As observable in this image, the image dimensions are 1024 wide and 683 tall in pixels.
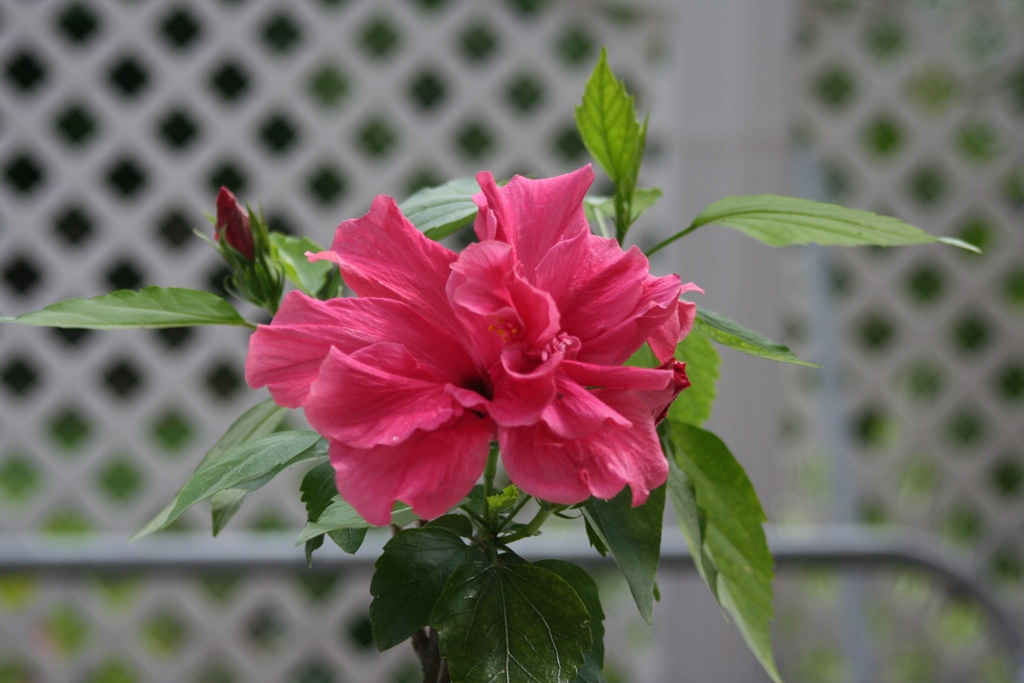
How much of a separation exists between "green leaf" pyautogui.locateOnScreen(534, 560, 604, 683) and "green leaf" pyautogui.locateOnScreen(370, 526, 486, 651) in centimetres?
2

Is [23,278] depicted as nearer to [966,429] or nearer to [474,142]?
[474,142]

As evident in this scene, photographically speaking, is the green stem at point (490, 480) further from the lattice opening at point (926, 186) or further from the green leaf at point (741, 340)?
the lattice opening at point (926, 186)

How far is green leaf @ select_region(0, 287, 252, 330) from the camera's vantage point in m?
0.28

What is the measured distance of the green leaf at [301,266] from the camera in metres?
0.35

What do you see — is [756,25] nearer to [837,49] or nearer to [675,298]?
[837,49]

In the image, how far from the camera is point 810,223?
11.9 inches

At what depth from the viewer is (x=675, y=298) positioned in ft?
0.75

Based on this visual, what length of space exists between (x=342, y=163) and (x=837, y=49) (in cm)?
88

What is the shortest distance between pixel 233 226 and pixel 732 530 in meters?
0.18

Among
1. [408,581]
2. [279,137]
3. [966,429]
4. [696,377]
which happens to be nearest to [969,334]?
[966,429]

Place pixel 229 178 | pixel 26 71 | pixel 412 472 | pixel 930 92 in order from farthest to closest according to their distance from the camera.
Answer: pixel 930 92 → pixel 26 71 → pixel 229 178 → pixel 412 472

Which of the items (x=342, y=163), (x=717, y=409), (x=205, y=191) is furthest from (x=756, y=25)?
(x=205, y=191)

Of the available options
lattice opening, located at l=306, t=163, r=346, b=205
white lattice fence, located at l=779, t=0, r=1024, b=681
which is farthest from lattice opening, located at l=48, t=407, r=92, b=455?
white lattice fence, located at l=779, t=0, r=1024, b=681

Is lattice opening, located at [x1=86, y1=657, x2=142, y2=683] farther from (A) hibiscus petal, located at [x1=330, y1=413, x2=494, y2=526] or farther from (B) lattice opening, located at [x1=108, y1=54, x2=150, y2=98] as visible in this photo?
(A) hibiscus petal, located at [x1=330, y1=413, x2=494, y2=526]
